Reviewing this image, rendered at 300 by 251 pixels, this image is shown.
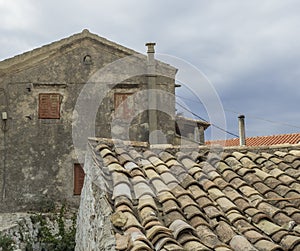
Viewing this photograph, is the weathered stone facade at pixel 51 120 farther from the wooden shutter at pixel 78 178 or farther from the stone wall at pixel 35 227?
the stone wall at pixel 35 227

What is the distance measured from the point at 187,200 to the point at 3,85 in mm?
13652

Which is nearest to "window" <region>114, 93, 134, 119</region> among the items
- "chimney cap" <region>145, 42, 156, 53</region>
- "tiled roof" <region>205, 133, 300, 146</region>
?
"chimney cap" <region>145, 42, 156, 53</region>

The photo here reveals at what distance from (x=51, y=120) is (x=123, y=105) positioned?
2687 millimetres

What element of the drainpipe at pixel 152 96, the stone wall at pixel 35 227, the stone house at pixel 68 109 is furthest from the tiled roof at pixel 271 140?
the stone wall at pixel 35 227

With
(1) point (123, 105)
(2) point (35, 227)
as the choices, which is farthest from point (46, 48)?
(2) point (35, 227)

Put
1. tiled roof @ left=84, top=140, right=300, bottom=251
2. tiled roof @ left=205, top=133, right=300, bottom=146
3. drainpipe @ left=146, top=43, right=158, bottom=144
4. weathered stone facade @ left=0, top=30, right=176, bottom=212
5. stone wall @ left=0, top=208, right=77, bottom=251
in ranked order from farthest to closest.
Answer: tiled roof @ left=205, top=133, right=300, bottom=146 < drainpipe @ left=146, top=43, right=158, bottom=144 < weathered stone facade @ left=0, top=30, right=176, bottom=212 < stone wall @ left=0, top=208, right=77, bottom=251 < tiled roof @ left=84, top=140, right=300, bottom=251

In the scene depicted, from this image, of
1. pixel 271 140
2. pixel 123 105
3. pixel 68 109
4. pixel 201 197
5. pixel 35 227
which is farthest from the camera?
pixel 271 140

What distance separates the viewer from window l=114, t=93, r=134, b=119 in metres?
17.9

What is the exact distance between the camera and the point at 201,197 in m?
5.61

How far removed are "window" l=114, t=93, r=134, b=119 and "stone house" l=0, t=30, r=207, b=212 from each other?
0.04m

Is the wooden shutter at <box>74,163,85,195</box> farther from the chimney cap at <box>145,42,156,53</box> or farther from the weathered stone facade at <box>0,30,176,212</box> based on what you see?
the chimney cap at <box>145,42,156,53</box>

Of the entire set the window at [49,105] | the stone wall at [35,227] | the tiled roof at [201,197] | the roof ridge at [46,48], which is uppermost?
the roof ridge at [46,48]

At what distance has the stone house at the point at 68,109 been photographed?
17.2 meters

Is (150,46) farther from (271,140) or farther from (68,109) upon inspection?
(271,140)
